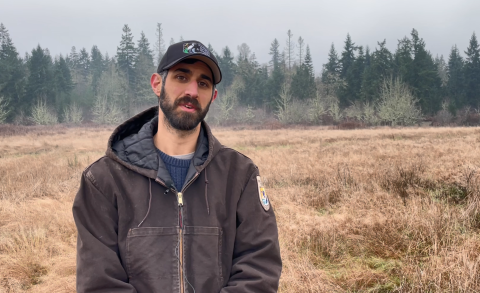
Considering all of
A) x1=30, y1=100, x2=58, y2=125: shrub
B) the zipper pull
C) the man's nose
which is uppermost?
x1=30, y1=100, x2=58, y2=125: shrub

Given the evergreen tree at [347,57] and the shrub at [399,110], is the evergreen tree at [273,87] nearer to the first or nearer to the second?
the evergreen tree at [347,57]

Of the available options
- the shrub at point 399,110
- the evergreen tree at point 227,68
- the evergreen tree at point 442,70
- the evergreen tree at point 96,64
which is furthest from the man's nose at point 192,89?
the evergreen tree at point 96,64

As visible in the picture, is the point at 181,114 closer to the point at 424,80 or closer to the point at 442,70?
the point at 424,80

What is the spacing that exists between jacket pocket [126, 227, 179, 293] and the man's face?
0.65 meters

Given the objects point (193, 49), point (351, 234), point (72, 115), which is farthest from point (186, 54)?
point (72, 115)

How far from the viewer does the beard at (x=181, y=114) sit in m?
1.97

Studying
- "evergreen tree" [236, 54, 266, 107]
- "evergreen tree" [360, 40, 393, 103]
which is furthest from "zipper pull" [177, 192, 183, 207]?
"evergreen tree" [236, 54, 266, 107]

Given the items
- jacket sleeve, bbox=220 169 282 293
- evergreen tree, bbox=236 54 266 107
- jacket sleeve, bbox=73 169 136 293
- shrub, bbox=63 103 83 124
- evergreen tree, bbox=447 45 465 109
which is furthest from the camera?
evergreen tree, bbox=236 54 266 107

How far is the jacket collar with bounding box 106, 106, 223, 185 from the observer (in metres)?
1.80

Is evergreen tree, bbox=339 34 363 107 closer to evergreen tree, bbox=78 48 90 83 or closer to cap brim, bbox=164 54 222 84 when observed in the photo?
cap brim, bbox=164 54 222 84

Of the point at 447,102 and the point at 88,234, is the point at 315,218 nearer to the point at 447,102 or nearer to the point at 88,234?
the point at 88,234

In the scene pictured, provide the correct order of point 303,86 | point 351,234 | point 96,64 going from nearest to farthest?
point 351,234 < point 303,86 < point 96,64

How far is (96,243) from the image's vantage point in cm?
167

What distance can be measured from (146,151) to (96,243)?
1.81 ft
